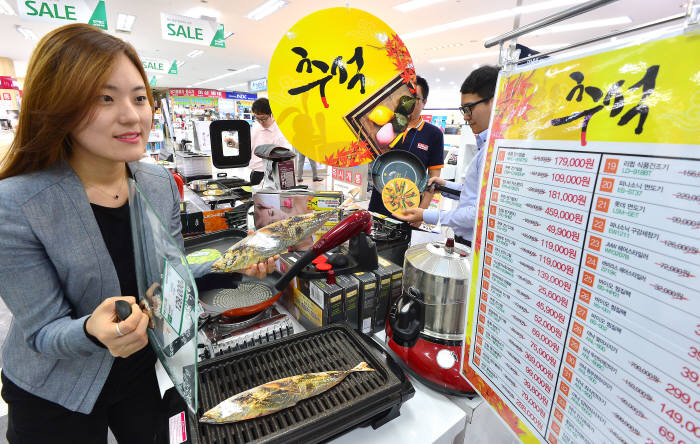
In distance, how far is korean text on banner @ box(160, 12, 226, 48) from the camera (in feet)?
17.9

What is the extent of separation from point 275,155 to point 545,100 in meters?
1.36

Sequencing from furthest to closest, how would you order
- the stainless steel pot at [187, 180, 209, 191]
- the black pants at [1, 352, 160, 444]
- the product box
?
1. the stainless steel pot at [187, 180, 209, 191]
2. the product box
3. the black pants at [1, 352, 160, 444]

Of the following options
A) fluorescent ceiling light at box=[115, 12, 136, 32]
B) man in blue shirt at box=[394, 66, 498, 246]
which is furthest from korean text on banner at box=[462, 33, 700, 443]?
fluorescent ceiling light at box=[115, 12, 136, 32]

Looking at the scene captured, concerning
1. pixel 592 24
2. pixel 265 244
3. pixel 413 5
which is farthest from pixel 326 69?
pixel 592 24

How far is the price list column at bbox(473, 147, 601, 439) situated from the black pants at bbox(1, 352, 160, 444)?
95cm

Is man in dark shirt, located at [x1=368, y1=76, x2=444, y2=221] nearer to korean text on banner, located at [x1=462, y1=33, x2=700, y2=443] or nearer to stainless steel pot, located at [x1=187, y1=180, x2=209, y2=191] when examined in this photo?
stainless steel pot, located at [x1=187, y1=180, x2=209, y2=191]

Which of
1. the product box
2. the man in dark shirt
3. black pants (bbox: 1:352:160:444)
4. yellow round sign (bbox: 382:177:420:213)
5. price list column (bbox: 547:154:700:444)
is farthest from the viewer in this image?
the man in dark shirt

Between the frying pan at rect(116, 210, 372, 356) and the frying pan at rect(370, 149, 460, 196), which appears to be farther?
the frying pan at rect(370, 149, 460, 196)

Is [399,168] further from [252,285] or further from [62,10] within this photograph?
[62,10]

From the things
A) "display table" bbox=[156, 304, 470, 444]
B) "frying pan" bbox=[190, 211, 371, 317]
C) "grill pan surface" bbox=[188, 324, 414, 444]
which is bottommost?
"display table" bbox=[156, 304, 470, 444]

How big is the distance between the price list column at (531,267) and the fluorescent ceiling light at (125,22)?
8.73 m

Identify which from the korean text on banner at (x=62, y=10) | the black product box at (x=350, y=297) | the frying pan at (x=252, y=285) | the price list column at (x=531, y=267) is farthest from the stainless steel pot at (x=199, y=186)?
the korean text on banner at (x=62, y=10)

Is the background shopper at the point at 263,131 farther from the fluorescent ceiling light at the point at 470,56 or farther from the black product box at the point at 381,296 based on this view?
the fluorescent ceiling light at the point at 470,56

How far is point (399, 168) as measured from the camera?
1249 millimetres
